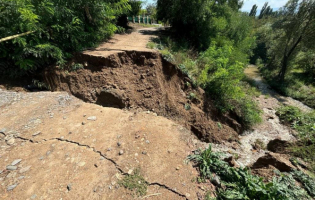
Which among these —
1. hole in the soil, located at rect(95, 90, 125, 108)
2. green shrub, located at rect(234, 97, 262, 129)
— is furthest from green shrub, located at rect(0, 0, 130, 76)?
green shrub, located at rect(234, 97, 262, 129)

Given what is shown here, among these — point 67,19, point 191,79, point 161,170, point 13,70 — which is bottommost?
point 161,170

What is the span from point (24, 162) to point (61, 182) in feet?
2.62

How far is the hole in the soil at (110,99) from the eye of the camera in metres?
3.99

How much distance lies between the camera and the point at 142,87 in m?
4.33

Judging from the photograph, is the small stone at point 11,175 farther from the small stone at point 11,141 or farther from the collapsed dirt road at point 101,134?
the small stone at point 11,141

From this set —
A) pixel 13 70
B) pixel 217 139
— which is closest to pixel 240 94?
pixel 217 139

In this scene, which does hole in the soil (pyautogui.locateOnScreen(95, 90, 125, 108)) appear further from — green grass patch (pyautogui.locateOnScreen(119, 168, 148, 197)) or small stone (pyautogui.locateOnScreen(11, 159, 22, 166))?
green grass patch (pyautogui.locateOnScreen(119, 168, 148, 197))

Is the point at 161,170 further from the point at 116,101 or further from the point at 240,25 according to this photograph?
the point at 240,25

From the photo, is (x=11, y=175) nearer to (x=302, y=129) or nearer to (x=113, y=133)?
(x=113, y=133)

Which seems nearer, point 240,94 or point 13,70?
point 13,70

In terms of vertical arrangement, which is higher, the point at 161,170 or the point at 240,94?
the point at 240,94

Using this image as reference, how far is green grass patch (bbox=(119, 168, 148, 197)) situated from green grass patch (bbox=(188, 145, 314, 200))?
3.25 ft

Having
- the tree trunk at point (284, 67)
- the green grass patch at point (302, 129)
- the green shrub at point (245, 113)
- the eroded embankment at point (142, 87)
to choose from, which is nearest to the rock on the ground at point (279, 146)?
the green grass patch at point (302, 129)

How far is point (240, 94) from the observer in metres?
4.82
